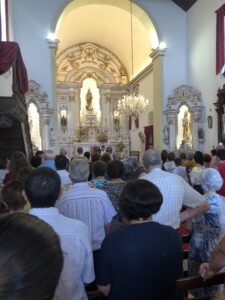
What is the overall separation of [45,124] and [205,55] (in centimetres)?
686

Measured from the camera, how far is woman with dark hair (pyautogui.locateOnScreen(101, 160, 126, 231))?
3.43 m

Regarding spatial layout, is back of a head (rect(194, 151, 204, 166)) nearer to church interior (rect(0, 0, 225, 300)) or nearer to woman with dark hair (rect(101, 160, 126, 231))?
Answer: church interior (rect(0, 0, 225, 300))

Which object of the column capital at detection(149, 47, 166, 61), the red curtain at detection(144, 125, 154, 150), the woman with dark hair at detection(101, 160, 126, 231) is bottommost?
the woman with dark hair at detection(101, 160, 126, 231)

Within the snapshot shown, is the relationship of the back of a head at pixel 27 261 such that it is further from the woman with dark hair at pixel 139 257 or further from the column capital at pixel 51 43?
the column capital at pixel 51 43

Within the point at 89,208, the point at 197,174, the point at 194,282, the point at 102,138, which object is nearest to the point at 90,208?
the point at 89,208

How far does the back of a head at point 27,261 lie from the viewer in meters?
0.74

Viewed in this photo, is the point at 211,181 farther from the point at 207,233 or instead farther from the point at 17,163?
the point at 17,163

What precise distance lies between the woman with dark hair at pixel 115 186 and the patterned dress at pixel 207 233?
2.44ft

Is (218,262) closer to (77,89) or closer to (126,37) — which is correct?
(126,37)

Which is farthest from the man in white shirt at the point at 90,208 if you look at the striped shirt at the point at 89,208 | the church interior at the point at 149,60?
the church interior at the point at 149,60

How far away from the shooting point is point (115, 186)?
11.5ft

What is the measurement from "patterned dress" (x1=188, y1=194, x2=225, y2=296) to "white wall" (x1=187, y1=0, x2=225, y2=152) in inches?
408

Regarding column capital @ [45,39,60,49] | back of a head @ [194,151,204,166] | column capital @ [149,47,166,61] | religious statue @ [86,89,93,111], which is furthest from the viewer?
religious statue @ [86,89,93,111]

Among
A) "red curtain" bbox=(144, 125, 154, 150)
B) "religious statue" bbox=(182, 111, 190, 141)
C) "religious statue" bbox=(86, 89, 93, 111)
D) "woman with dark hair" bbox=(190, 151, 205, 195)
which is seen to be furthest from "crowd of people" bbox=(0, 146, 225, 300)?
"religious statue" bbox=(86, 89, 93, 111)
